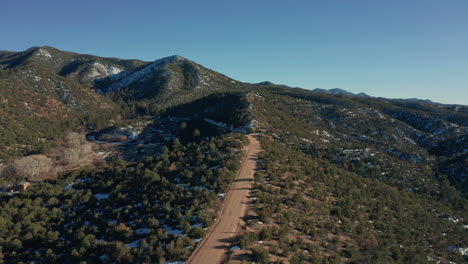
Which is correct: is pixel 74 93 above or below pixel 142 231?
above

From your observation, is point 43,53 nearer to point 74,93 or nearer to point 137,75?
point 137,75

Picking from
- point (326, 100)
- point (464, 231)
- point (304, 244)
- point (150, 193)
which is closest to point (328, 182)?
point (304, 244)

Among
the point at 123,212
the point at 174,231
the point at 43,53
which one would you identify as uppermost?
the point at 43,53

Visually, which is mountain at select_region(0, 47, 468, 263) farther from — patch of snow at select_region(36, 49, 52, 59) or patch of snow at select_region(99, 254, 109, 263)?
patch of snow at select_region(36, 49, 52, 59)

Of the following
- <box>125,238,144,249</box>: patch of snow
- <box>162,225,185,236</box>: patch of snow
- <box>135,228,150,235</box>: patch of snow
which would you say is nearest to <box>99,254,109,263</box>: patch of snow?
<box>125,238,144,249</box>: patch of snow

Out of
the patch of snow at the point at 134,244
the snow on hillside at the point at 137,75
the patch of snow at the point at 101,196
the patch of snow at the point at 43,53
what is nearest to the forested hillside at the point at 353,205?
the patch of snow at the point at 134,244

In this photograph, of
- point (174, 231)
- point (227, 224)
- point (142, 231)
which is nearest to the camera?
point (174, 231)

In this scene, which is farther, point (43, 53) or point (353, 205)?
point (43, 53)

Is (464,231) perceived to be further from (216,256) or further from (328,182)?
(216,256)

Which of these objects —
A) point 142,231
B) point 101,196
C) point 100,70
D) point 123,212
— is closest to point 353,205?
point 142,231
